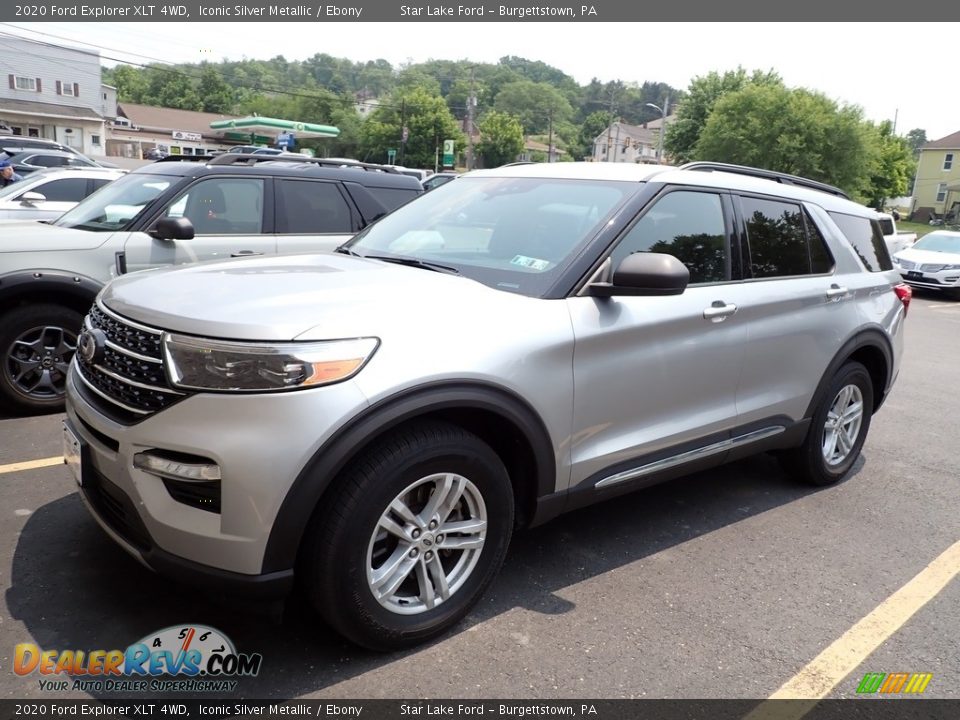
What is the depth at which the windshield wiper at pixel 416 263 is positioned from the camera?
3234 millimetres

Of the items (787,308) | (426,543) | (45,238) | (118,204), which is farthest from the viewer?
(118,204)

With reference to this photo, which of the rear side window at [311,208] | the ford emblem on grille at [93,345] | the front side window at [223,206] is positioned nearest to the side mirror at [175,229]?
the front side window at [223,206]

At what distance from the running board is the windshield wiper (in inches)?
44.2

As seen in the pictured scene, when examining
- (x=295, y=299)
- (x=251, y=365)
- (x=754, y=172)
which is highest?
(x=754, y=172)

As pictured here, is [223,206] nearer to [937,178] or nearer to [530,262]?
[530,262]

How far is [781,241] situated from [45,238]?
4.82 m

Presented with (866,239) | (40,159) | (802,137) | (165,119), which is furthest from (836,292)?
(165,119)

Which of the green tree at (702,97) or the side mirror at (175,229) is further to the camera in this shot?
the green tree at (702,97)

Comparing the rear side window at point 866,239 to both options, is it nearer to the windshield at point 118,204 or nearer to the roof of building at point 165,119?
the windshield at point 118,204

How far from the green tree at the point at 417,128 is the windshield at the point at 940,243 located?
66522mm

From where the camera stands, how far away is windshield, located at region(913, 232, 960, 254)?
667 inches

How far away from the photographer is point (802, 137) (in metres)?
42.2

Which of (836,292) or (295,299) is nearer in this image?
(295,299)

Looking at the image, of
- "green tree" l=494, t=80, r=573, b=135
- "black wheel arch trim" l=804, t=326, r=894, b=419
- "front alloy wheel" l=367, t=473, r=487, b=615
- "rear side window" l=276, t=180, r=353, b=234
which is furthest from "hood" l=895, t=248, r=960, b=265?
"green tree" l=494, t=80, r=573, b=135
